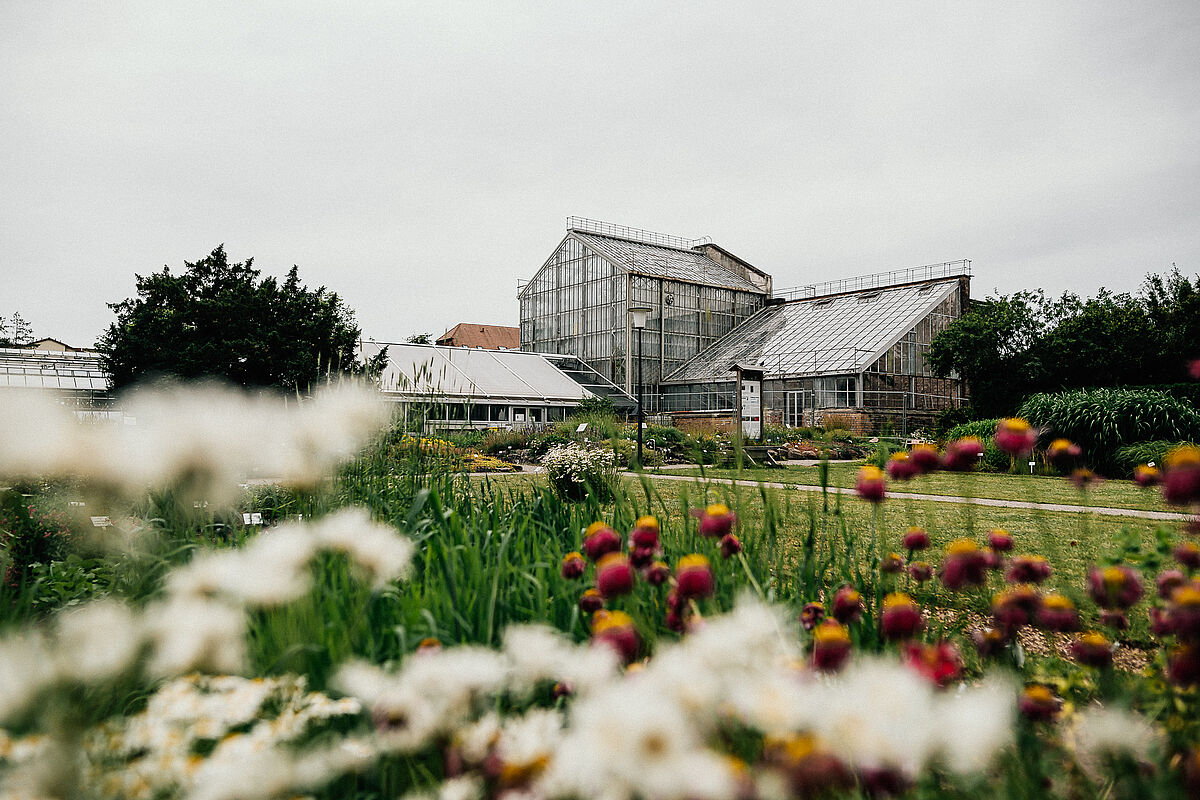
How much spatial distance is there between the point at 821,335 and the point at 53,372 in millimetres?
28661

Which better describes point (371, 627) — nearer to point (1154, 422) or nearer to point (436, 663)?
point (436, 663)

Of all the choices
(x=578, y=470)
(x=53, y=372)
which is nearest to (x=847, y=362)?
(x=578, y=470)

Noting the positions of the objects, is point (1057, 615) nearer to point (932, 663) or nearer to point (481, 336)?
point (932, 663)

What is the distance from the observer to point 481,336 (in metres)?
57.9

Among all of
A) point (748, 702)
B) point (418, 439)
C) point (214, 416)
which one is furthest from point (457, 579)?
point (418, 439)

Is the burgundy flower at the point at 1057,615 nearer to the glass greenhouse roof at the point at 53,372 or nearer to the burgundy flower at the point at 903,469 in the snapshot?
the burgundy flower at the point at 903,469

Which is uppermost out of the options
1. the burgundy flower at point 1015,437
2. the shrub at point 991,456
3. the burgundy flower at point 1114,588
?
the burgundy flower at point 1015,437

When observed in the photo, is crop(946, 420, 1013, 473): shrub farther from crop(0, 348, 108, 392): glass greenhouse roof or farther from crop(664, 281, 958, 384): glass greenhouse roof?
crop(0, 348, 108, 392): glass greenhouse roof

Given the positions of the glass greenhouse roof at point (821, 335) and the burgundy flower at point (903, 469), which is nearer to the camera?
the burgundy flower at point (903, 469)

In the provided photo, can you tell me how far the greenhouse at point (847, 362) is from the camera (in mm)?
24766

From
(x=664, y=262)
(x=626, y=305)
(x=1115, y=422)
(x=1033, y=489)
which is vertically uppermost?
(x=664, y=262)

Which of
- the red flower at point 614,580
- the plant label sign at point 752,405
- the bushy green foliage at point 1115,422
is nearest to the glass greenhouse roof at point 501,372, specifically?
the plant label sign at point 752,405

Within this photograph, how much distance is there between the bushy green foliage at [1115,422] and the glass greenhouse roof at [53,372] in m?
25.2

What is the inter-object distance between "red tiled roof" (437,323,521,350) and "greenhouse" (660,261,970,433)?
28070 mm
